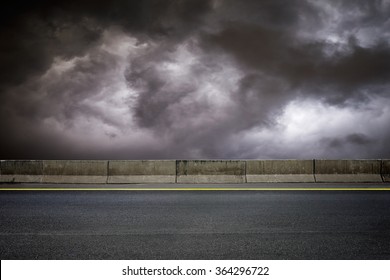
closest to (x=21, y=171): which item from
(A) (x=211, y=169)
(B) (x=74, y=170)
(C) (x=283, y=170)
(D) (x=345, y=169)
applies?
(B) (x=74, y=170)

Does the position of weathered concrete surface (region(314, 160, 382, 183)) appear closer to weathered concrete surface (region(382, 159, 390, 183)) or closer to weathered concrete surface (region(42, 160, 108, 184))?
weathered concrete surface (region(382, 159, 390, 183))

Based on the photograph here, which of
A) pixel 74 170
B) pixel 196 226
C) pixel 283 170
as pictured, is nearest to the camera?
pixel 196 226

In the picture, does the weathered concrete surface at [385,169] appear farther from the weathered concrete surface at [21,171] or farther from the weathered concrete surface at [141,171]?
the weathered concrete surface at [21,171]

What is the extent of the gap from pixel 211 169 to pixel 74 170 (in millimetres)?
4547

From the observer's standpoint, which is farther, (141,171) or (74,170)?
(74,170)

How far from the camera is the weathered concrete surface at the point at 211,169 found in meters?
13.4

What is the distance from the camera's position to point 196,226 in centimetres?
649

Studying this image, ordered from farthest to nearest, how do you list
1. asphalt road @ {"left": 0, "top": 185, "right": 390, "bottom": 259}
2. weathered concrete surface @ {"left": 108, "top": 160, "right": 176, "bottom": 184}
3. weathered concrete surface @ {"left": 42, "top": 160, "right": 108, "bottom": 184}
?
weathered concrete surface @ {"left": 42, "top": 160, "right": 108, "bottom": 184} < weathered concrete surface @ {"left": 108, "top": 160, "right": 176, "bottom": 184} < asphalt road @ {"left": 0, "top": 185, "right": 390, "bottom": 259}

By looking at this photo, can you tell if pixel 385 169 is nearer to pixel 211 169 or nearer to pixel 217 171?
pixel 217 171

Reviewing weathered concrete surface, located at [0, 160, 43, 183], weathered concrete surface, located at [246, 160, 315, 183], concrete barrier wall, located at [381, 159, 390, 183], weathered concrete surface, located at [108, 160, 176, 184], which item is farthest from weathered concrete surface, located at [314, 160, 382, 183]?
weathered concrete surface, located at [0, 160, 43, 183]

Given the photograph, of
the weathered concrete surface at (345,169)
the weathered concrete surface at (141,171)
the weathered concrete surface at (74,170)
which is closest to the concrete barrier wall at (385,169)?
the weathered concrete surface at (345,169)

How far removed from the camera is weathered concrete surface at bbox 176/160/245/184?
528 inches

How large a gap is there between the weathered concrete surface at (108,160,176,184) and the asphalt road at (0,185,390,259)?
298 centimetres

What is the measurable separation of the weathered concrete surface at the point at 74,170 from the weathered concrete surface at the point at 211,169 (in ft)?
8.52
